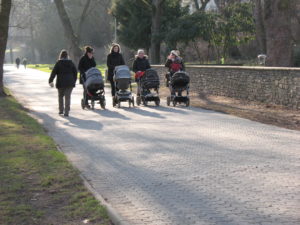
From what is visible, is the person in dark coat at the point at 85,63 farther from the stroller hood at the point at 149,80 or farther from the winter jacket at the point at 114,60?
the stroller hood at the point at 149,80

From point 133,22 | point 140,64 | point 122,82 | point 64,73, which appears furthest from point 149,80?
point 133,22

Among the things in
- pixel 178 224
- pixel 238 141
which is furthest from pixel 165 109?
pixel 178 224

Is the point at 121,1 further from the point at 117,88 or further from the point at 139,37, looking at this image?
the point at 117,88

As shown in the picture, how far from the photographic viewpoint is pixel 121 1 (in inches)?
1751

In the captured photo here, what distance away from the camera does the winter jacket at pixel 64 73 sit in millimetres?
16891

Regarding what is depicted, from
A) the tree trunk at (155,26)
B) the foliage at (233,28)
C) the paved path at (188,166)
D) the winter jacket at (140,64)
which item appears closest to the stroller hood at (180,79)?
the winter jacket at (140,64)

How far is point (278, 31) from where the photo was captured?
75.5 ft

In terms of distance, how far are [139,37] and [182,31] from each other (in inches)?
243

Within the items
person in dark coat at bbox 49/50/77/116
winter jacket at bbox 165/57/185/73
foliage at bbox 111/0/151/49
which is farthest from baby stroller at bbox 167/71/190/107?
foliage at bbox 111/0/151/49

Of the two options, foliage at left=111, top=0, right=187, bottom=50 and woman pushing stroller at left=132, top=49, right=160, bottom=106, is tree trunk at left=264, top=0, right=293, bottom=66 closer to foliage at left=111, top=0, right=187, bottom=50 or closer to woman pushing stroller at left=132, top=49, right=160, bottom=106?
woman pushing stroller at left=132, top=49, right=160, bottom=106

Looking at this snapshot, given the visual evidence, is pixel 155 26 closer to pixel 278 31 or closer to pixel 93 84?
pixel 278 31

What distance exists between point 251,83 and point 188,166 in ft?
38.7

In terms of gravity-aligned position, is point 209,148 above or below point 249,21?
below

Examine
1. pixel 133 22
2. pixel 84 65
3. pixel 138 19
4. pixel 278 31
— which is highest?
pixel 138 19
